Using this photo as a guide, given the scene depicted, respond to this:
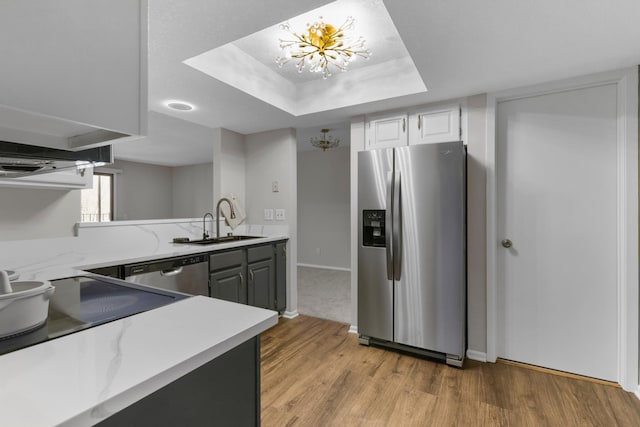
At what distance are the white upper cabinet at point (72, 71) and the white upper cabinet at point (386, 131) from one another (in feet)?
7.48

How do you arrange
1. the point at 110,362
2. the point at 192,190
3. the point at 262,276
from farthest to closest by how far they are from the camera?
the point at 192,190 < the point at 262,276 < the point at 110,362

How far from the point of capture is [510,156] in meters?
2.42

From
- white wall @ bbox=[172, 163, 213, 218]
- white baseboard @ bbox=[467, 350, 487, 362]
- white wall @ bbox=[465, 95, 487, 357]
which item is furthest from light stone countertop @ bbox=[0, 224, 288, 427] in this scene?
white wall @ bbox=[172, 163, 213, 218]

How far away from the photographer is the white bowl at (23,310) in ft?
2.30

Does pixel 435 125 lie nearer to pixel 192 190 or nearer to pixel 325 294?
pixel 325 294

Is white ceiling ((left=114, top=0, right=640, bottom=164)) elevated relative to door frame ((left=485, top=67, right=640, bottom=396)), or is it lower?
elevated

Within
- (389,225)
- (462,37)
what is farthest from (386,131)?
(462,37)

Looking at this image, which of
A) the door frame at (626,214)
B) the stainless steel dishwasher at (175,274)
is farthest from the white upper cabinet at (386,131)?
the stainless steel dishwasher at (175,274)

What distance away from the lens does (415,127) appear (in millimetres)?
2689

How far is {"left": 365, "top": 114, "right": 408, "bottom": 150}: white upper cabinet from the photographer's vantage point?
273 centimetres

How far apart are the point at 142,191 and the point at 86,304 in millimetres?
7455

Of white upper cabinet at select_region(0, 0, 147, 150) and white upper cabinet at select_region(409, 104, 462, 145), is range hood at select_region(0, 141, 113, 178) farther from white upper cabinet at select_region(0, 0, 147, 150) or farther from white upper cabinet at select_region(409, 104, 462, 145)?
white upper cabinet at select_region(409, 104, 462, 145)

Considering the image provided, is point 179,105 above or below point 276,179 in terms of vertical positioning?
above

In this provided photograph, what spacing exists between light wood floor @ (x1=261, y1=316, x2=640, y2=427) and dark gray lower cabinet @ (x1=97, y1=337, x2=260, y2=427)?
1.04 m
